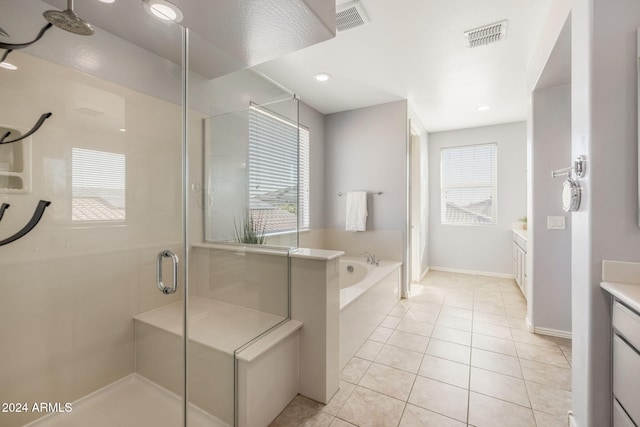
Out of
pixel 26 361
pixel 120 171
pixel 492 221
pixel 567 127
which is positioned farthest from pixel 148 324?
pixel 492 221

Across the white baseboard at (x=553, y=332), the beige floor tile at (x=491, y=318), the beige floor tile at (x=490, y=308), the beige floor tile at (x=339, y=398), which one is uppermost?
the white baseboard at (x=553, y=332)

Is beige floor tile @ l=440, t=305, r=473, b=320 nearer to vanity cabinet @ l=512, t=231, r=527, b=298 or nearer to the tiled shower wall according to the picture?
vanity cabinet @ l=512, t=231, r=527, b=298

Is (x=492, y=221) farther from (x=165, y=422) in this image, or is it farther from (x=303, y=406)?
(x=165, y=422)

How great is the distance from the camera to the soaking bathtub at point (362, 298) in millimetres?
2238

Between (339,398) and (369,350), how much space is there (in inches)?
26.9

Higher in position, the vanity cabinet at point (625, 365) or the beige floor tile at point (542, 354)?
the vanity cabinet at point (625, 365)

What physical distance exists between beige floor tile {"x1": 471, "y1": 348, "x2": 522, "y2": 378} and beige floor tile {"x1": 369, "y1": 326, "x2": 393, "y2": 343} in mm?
736

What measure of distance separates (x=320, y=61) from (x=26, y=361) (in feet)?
10.2

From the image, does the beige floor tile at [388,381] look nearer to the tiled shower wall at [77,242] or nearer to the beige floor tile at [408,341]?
the beige floor tile at [408,341]

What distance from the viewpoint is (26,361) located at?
5.08 ft

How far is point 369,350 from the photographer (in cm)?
242

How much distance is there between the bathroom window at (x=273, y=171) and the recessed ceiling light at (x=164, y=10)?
30.8 inches

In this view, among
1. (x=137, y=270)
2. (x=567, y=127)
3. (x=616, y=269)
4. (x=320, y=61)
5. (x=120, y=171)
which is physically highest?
(x=320, y=61)

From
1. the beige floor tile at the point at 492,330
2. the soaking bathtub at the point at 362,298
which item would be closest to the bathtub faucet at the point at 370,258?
the soaking bathtub at the point at 362,298
